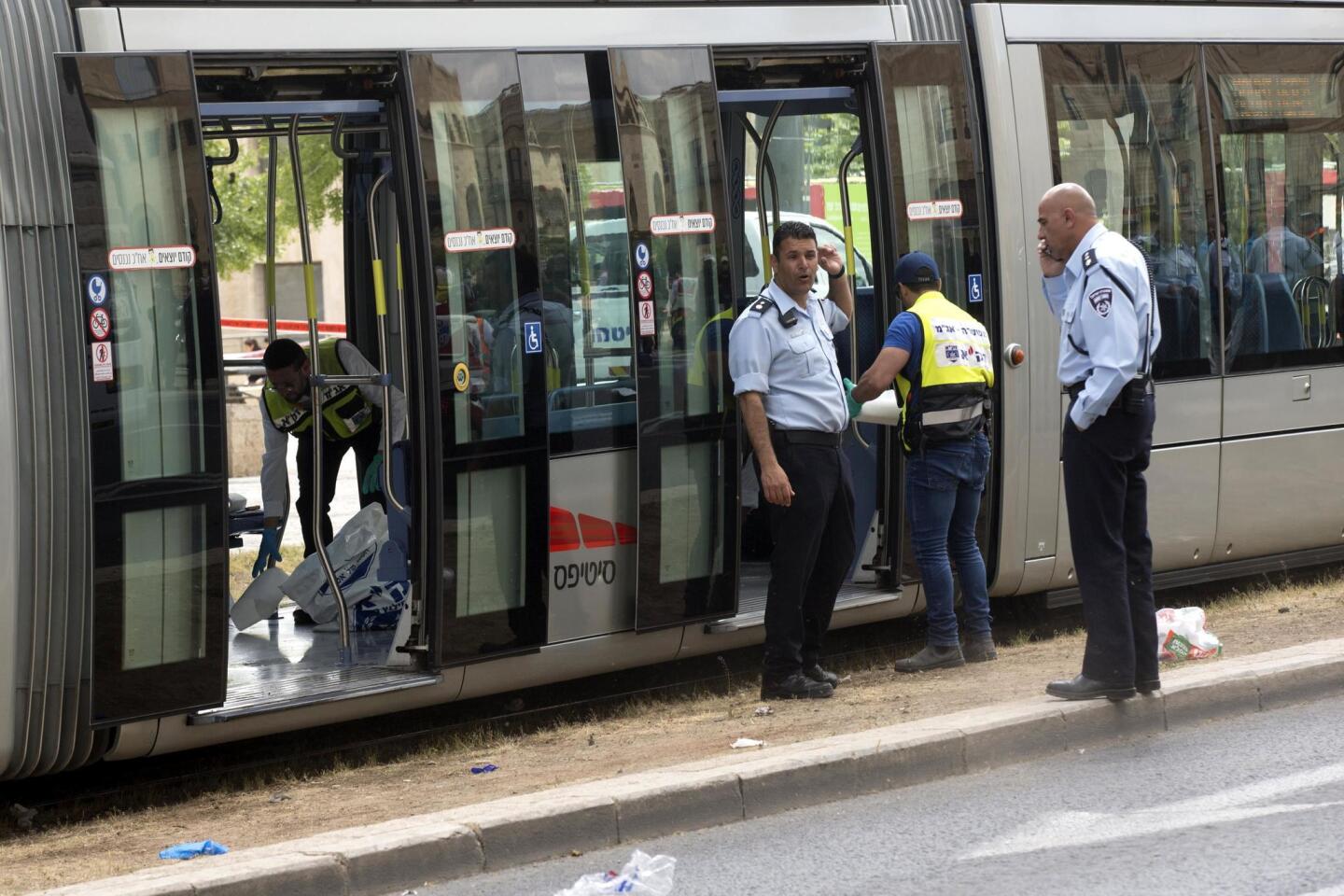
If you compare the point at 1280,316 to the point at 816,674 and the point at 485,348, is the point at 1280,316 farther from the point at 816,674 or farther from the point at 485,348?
the point at 485,348

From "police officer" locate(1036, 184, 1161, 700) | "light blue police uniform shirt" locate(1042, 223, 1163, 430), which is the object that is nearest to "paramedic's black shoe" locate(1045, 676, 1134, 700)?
"police officer" locate(1036, 184, 1161, 700)

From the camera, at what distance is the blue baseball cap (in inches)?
321

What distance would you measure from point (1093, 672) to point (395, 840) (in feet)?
9.34

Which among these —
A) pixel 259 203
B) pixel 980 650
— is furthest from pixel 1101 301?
pixel 259 203

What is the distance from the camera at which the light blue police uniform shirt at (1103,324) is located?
22.2ft

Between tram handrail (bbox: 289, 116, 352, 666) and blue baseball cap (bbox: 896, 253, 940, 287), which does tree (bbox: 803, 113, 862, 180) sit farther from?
tram handrail (bbox: 289, 116, 352, 666)

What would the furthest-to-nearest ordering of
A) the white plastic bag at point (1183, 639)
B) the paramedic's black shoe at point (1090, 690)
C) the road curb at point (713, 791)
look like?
the white plastic bag at point (1183, 639) → the paramedic's black shoe at point (1090, 690) → the road curb at point (713, 791)

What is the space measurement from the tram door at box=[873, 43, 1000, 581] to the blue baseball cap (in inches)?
13.8

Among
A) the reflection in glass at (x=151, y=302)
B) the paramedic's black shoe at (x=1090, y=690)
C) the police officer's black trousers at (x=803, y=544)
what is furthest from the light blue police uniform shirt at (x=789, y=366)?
the reflection in glass at (x=151, y=302)

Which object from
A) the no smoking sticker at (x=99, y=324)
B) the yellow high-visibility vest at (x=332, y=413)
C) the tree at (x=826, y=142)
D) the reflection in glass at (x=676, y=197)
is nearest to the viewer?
the no smoking sticker at (x=99, y=324)

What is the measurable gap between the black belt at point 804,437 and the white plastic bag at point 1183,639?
5.43ft

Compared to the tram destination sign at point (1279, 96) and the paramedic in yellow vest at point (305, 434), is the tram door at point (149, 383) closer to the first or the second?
the paramedic in yellow vest at point (305, 434)

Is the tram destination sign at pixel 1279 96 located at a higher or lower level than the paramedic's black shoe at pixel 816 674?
higher

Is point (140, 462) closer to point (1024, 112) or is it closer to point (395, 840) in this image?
point (395, 840)
